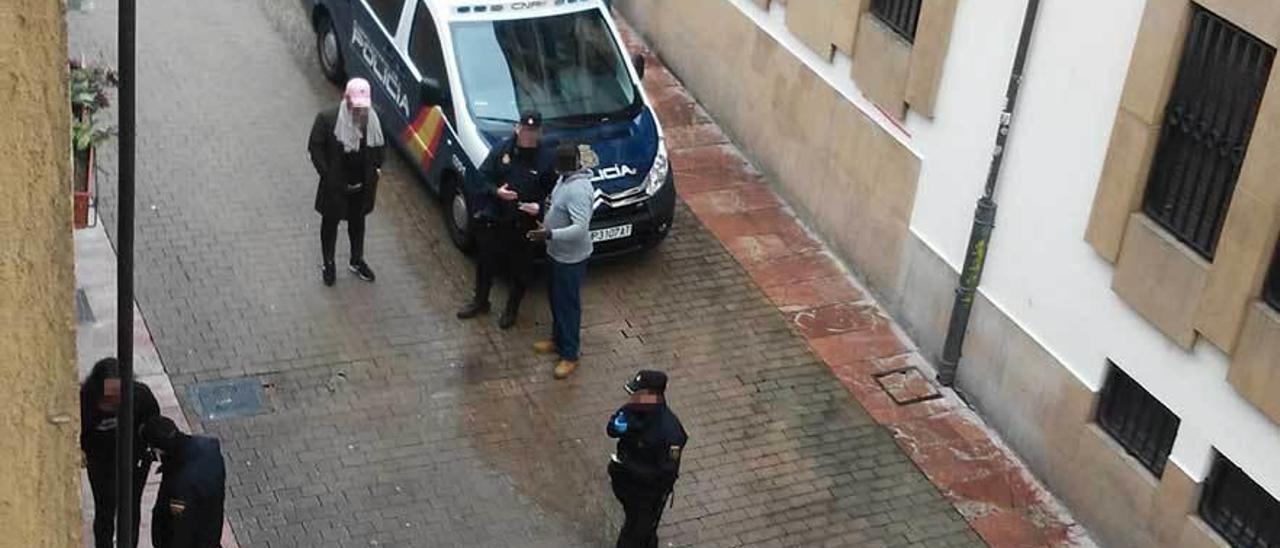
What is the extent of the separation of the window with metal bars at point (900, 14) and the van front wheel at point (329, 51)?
490cm

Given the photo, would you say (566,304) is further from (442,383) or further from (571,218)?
(442,383)

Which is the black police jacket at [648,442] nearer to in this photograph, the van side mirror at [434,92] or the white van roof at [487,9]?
the van side mirror at [434,92]

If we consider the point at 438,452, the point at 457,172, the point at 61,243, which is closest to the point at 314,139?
the point at 457,172

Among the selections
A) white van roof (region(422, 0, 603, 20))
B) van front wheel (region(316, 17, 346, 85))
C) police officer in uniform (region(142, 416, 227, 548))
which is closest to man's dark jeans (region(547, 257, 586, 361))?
white van roof (region(422, 0, 603, 20))

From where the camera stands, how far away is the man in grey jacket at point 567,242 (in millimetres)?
11070

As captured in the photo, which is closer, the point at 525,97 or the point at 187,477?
the point at 187,477

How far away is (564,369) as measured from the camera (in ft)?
38.9

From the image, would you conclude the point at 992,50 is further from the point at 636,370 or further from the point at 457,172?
the point at 457,172

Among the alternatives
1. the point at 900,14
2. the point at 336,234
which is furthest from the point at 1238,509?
the point at 336,234

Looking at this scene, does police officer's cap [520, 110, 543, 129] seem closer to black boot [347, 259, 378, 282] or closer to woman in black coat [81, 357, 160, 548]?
black boot [347, 259, 378, 282]

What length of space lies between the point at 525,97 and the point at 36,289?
32.2 feet

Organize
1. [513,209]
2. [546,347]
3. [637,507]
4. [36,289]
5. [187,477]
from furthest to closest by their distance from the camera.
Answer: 1. [546,347]
2. [513,209]
3. [637,507]
4. [187,477]
5. [36,289]

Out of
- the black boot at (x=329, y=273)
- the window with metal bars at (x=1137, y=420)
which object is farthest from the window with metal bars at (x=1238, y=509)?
the black boot at (x=329, y=273)

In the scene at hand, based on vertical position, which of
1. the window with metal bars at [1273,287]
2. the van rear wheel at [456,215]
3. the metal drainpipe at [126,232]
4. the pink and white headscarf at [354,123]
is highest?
the metal drainpipe at [126,232]
